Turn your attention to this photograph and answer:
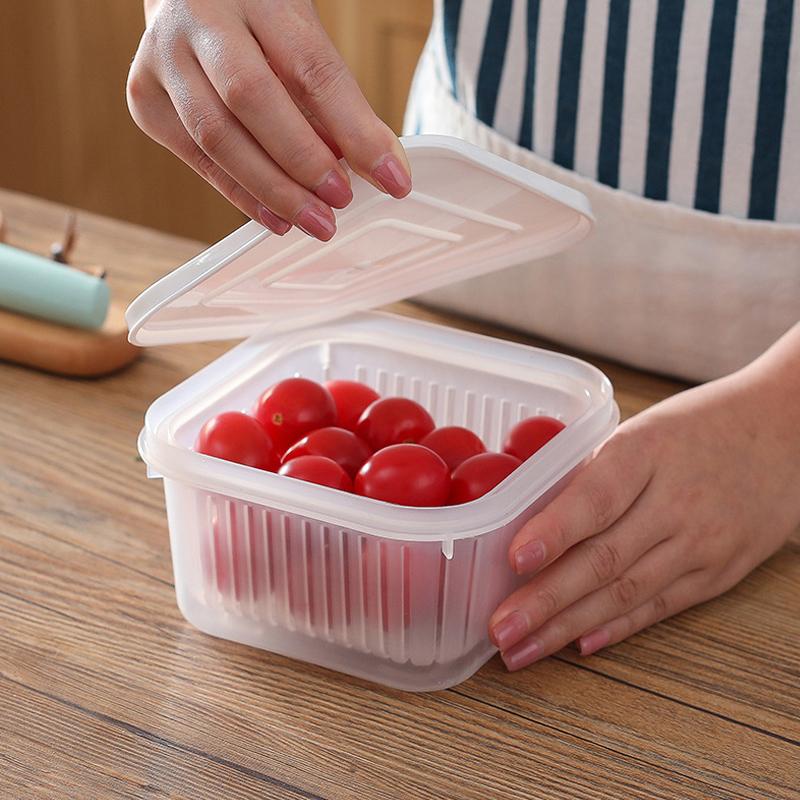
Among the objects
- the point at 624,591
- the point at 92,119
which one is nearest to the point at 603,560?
the point at 624,591

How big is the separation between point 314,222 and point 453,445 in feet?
0.73

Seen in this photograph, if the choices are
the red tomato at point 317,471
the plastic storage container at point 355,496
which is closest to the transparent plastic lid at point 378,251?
the plastic storage container at point 355,496

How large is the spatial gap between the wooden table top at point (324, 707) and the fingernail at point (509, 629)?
30 mm

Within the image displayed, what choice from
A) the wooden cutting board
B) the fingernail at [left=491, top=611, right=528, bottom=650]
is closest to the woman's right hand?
the fingernail at [left=491, top=611, right=528, bottom=650]

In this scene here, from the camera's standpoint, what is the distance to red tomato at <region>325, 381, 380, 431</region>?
0.88m

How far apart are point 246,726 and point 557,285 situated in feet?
1.76

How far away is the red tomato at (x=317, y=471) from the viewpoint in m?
0.72

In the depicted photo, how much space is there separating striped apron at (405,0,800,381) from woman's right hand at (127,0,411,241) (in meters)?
0.42

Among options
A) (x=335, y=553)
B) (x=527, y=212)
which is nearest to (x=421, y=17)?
(x=527, y=212)

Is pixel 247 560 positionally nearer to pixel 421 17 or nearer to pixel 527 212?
pixel 527 212

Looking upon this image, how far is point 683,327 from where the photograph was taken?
3.44 ft

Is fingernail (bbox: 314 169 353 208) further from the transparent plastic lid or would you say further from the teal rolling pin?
the teal rolling pin

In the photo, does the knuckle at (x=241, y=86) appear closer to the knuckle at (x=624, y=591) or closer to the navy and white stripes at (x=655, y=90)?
the knuckle at (x=624, y=591)

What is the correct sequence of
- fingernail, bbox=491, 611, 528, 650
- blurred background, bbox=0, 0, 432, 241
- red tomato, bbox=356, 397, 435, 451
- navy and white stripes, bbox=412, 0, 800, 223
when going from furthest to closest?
blurred background, bbox=0, 0, 432, 241, navy and white stripes, bbox=412, 0, 800, 223, red tomato, bbox=356, 397, 435, 451, fingernail, bbox=491, 611, 528, 650
